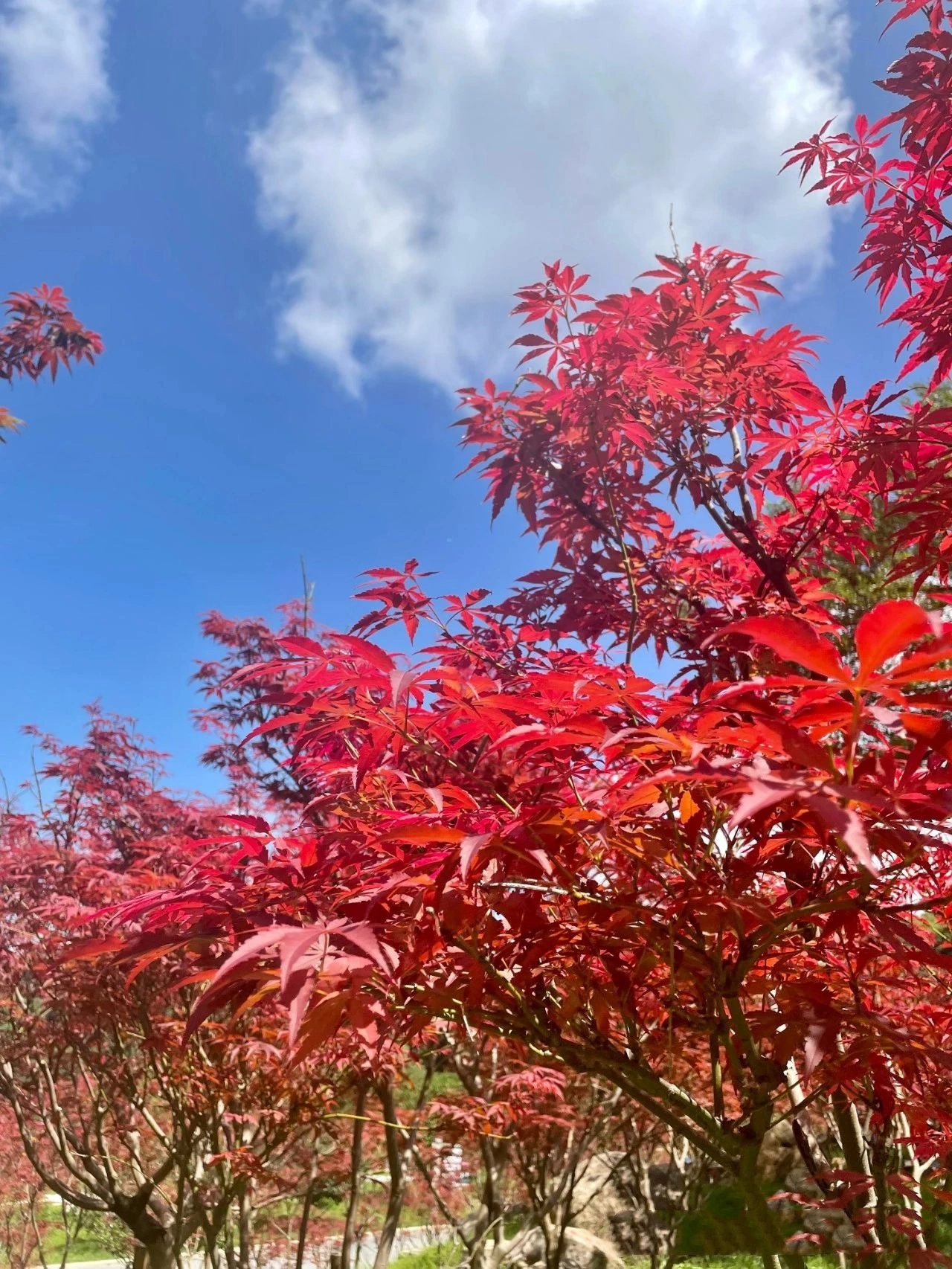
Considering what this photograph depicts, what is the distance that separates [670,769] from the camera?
3.10 feet

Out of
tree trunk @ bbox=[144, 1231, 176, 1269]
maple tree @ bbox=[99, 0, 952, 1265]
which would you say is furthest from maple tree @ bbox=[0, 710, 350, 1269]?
maple tree @ bbox=[99, 0, 952, 1265]

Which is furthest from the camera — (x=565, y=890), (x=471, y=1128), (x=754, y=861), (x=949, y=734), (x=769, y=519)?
(x=471, y=1128)

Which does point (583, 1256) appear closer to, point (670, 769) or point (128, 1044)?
point (128, 1044)

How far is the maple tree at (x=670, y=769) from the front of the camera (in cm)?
106

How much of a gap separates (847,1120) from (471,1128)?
7.01ft

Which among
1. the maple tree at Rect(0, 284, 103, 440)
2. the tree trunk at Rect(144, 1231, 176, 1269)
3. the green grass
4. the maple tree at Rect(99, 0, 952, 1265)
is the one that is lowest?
the green grass

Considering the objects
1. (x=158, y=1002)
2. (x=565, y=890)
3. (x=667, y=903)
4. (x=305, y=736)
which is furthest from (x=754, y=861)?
(x=158, y=1002)

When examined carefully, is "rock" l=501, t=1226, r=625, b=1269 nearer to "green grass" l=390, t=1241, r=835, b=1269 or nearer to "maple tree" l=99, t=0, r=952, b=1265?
"green grass" l=390, t=1241, r=835, b=1269

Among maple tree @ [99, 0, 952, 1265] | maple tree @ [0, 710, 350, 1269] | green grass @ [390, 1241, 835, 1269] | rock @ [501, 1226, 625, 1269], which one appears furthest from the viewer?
rock @ [501, 1226, 625, 1269]

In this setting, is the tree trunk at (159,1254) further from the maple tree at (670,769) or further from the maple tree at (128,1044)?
the maple tree at (670,769)

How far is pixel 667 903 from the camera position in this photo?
5.03 feet

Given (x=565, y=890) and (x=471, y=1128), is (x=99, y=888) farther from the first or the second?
(x=565, y=890)

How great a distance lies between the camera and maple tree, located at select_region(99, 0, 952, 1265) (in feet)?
3.48

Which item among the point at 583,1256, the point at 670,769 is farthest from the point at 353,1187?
the point at 670,769
